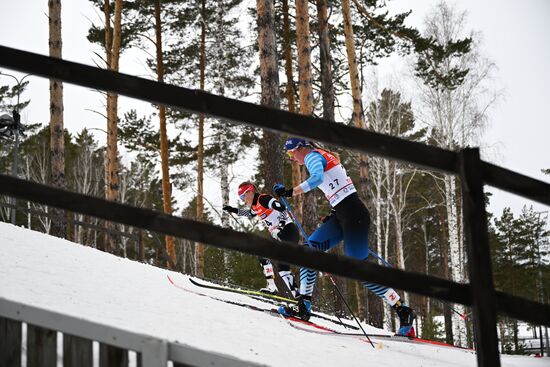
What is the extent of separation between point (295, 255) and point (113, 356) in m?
0.74

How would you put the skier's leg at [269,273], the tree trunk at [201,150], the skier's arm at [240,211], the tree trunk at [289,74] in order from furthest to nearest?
the tree trunk at [201,150]
the tree trunk at [289,74]
the skier's leg at [269,273]
the skier's arm at [240,211]

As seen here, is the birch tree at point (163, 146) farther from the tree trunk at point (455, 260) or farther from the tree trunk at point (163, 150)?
the tree trunk at point (455, 260)

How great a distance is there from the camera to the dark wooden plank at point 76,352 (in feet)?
5.67

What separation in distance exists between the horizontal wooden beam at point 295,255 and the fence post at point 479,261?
2.0 inches

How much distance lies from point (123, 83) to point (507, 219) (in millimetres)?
43217

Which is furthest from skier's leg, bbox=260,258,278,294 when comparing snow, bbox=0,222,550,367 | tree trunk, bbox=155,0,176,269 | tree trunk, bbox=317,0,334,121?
tree trunk, bbox=155,0,176,269

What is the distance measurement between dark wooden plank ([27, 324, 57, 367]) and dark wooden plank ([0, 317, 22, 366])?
0.05 m

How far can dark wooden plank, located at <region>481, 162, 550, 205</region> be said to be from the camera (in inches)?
72.7

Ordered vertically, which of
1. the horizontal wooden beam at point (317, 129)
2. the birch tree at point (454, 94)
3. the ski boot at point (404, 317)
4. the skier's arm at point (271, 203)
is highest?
the birch tree at point (454, 94)

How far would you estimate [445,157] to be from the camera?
1.86 m

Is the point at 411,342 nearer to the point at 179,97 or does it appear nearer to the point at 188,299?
the point at 188,299

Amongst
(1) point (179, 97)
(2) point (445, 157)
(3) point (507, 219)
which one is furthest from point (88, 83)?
(3) point (507, 219)

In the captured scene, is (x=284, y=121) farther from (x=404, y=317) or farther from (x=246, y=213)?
(x=246, y=213)

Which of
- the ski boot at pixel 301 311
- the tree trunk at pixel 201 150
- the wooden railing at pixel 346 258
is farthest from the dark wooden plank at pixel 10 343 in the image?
the tree trunk at pixel 201 150
